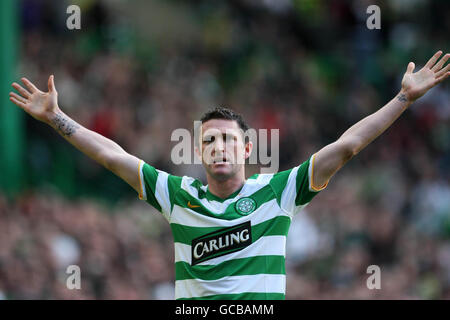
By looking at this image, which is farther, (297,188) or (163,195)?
(163,195)

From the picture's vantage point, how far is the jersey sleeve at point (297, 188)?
5.35 meters

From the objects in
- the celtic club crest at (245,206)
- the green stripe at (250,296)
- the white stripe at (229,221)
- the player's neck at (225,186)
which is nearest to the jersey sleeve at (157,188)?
the white stripe at (229,221)

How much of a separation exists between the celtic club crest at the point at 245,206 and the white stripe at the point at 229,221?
4 centimetres

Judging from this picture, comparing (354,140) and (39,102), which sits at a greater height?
(39,102)

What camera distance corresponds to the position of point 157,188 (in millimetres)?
5645

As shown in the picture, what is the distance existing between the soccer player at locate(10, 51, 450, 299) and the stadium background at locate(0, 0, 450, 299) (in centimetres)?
450

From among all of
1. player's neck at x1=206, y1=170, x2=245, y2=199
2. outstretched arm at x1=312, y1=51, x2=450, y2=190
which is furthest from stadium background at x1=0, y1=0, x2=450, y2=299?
outstretched arm at x1=312, y1=51, x2=450, y2=190

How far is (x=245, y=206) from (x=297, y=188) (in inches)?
14.4

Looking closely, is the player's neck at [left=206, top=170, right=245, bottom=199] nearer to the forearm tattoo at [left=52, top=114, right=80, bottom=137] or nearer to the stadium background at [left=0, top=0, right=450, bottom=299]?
the forearm tattoo at [left=52, top=114, right=80, bottom=137]

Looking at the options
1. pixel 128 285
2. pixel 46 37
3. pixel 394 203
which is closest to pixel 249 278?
pixel 128 285

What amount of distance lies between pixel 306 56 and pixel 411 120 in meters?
2.86

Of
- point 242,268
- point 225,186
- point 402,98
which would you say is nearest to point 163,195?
point 225,186

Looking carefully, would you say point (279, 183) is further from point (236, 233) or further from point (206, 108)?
point (206, 108)

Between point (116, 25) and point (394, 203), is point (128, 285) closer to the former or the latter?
point (394, 203)
